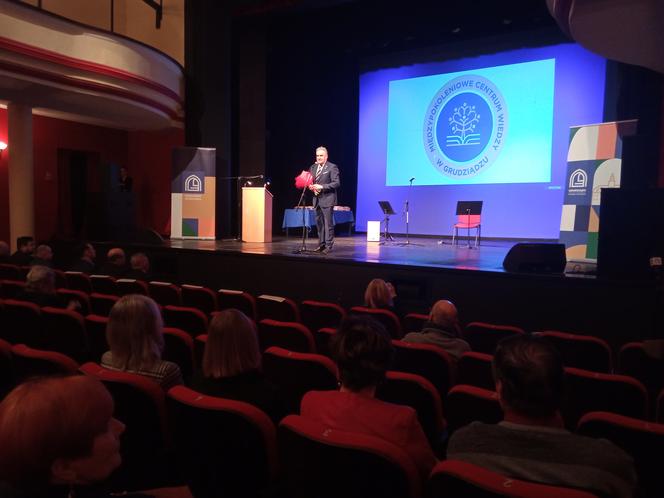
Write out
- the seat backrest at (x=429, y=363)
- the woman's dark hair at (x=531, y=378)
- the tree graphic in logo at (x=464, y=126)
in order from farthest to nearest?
the tree graphic in logo at (x=464, y=126), the seat backrest at (x=429, y=363), the woman's dark hair at (x=531, y=378)

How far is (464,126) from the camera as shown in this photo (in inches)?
381

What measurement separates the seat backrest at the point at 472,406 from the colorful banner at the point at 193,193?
25.6 ft

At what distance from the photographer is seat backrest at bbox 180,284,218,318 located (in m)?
4.41

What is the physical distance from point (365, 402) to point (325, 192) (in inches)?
211

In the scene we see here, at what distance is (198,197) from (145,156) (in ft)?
13.4

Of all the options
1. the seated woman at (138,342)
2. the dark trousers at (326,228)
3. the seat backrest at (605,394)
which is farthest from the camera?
the dark trousers at (326,228)

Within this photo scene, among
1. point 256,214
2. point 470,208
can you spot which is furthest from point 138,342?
point 470,208

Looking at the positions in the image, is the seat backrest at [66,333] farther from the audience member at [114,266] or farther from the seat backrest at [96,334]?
the audience member at [114,266]

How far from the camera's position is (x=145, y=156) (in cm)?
1237

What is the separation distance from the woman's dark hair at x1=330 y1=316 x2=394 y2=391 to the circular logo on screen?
27.5ft

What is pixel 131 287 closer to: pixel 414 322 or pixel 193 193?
pixel 414 322

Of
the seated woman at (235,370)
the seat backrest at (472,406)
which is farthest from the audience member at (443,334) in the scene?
the seated woman at (235,370)

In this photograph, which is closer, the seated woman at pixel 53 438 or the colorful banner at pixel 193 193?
the seated woman at pixel 53 438

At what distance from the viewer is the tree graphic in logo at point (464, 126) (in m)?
9.60
